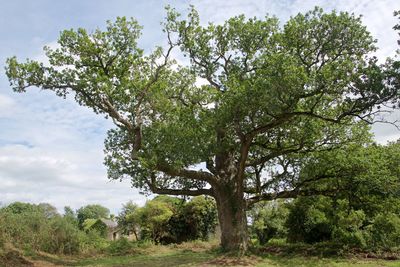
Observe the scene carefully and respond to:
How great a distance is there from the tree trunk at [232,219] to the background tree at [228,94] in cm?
5

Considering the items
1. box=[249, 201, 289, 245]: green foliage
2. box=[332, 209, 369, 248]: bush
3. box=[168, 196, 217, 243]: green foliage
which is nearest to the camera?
box=[332, 209, 369, 248]: bush

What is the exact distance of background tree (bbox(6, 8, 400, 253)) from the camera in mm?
13250

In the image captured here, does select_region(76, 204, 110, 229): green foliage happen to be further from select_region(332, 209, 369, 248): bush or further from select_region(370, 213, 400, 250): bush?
select_region(370, 213, 400, 250): bush

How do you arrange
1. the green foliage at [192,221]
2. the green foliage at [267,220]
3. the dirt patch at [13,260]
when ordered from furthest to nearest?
the green foliage at [267,220] < the green foliage at [192,221] < the dirt patch at [13,260]

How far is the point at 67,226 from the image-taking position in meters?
18.5

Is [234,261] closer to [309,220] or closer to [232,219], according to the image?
[232,219]

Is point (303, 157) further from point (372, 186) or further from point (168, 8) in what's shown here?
point (168, 8)

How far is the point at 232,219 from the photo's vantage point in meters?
16.9

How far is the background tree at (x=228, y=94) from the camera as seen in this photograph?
522 inches

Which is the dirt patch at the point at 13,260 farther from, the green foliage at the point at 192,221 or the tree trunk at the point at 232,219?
the green foliage at the point at 192,221

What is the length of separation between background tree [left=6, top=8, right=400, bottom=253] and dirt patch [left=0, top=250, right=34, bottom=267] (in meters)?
4.76

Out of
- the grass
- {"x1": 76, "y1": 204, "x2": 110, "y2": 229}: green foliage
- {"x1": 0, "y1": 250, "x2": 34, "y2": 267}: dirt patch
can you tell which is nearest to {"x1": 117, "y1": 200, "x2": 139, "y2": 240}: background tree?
the grass

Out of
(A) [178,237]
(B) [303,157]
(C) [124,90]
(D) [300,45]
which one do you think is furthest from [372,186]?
(A) [178,237]

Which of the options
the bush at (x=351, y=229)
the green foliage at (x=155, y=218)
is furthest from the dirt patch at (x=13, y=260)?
the bush at (x=351, y=229)
